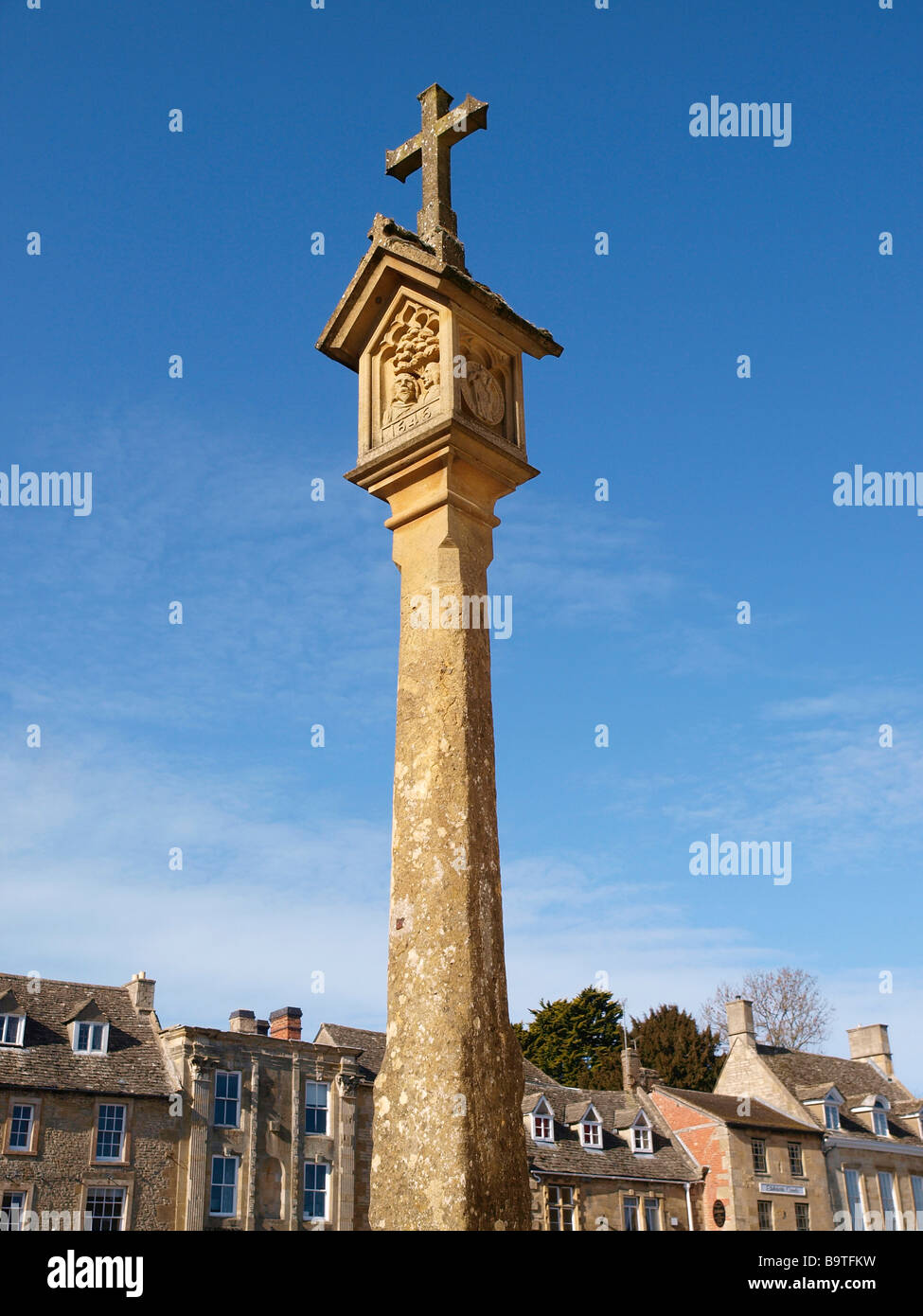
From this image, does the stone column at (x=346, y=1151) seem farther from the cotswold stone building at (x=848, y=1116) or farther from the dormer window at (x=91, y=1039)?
the cotswold stone building at (x=848, y=1116)

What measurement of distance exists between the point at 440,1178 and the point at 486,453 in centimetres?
386

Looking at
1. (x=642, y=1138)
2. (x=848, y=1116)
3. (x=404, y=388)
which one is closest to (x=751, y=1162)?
(x=642, y=1138)

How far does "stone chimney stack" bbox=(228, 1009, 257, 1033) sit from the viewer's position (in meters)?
33.7

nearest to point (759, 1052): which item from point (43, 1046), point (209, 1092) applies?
point (209, 1092)

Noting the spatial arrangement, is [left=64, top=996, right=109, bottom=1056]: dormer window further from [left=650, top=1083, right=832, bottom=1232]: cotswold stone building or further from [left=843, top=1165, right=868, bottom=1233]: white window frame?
[left=843, top=1165, right=868, bottom=1233]: white window frame

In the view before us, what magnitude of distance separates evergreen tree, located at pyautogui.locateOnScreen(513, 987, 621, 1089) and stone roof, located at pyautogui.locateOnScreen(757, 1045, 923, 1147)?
11.7 meters

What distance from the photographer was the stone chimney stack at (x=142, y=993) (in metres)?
32.5

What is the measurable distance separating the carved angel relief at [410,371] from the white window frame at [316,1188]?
28587mm

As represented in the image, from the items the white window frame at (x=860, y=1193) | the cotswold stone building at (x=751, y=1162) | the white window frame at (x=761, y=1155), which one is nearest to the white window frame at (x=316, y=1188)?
the cotswold stone building at (x=751, y=1162)

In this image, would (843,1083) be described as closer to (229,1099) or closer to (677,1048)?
(677,1048)

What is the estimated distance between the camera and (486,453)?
7004 mm

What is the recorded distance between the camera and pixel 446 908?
5.91 metres

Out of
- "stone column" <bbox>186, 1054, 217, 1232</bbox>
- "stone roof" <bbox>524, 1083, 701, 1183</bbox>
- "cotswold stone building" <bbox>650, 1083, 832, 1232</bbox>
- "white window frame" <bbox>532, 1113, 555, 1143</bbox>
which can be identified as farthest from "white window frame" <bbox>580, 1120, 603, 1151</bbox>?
"stone column" <bbox>186, 1054, 217, 1232</bbox>
